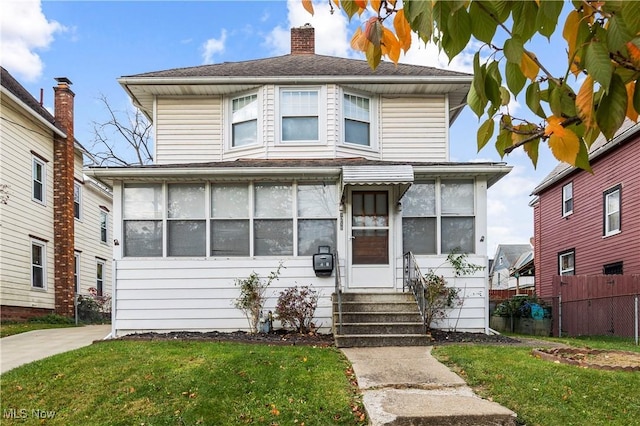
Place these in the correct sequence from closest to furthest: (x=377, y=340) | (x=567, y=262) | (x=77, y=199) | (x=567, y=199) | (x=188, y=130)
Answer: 1. (x=377, y=340)
2. (x=188, y=130)
3. (x=567, y=199)
4. (x=567, y=262)
5. (x=77, y=199)

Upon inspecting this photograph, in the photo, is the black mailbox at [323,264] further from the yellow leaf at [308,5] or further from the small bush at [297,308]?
the yellow leaf at [308,5]

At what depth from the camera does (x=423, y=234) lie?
36.1 ft

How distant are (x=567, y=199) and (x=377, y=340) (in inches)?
559

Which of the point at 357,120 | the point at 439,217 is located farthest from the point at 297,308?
the point at 357,120

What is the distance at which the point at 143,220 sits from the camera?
1095 centimetres

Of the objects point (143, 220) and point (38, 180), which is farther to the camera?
point (38, 180)

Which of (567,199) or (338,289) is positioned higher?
(567,199)

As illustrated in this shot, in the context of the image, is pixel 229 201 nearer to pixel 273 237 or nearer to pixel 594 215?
pixel 273 237

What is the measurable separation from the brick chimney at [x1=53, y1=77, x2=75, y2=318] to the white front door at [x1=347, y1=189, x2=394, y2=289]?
38.1 feet

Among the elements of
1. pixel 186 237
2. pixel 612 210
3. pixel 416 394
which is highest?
pixel 612 210

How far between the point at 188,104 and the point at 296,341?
6685 millimetres

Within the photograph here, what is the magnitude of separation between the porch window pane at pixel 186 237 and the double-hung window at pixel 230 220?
0.77ft

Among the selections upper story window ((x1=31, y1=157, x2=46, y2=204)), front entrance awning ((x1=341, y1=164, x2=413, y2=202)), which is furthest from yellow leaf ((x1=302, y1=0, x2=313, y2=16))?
upper story window ((x1=31, y1=157, x2=46, y2=204))
